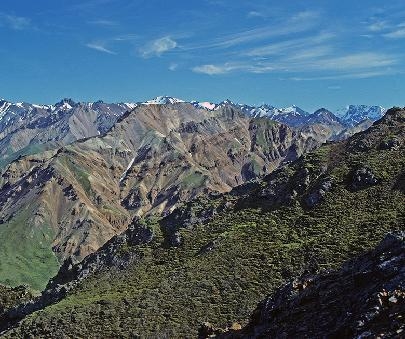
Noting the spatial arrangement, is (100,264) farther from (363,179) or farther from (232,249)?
(363,179)

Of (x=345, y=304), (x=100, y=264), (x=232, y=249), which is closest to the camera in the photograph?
(x=345, y=304)

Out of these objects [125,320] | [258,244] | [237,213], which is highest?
[237,213]

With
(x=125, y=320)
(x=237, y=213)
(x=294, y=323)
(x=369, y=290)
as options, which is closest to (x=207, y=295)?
(x=125, y=320)

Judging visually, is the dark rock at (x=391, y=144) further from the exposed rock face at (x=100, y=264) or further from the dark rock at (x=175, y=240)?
the exposed rock face at (x=100, y=264)

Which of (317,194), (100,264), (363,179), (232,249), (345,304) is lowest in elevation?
(345,304)

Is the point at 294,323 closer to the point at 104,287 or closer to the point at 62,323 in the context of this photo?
the point at 62,323

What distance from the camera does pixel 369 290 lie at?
103 ft

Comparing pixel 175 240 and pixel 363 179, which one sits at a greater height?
pixel 363 179

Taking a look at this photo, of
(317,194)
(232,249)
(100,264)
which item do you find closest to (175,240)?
(232,249)

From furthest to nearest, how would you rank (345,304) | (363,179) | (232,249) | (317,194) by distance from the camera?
(317,194), (363,179), (232,249), (345,304)

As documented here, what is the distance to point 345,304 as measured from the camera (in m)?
32.8

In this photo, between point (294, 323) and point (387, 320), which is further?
point (294, 323)

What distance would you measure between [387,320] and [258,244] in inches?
2242

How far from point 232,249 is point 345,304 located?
50609mm
